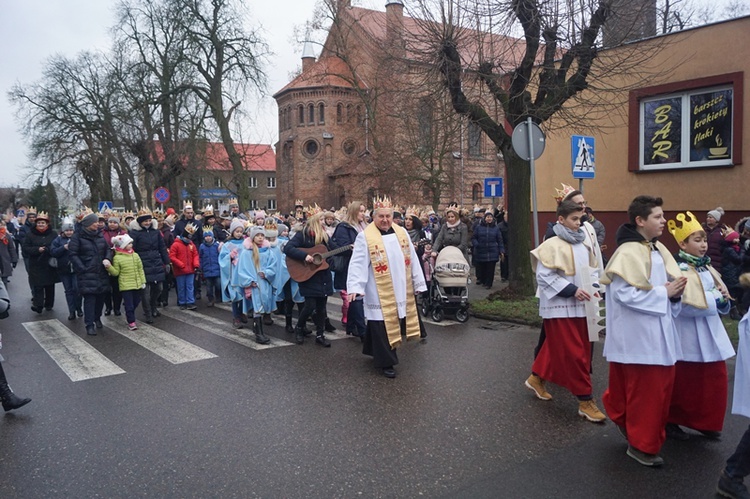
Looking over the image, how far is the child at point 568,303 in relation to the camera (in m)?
5.23

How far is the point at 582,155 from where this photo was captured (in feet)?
32.8

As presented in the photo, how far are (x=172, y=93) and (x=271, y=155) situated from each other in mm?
65755

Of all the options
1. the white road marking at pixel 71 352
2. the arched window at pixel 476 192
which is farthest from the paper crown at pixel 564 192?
the arched window at pixel 476 192

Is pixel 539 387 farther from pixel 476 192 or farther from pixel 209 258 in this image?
pixel 476 192

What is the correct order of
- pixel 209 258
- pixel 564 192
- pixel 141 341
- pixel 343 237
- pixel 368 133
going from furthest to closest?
pixel 368 133
pixel 209 258
pixel 141 341
pixel 343 237
pixel 564 192

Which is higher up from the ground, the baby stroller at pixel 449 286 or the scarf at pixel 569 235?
the scarf at pixel 569 235

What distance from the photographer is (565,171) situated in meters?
16.8

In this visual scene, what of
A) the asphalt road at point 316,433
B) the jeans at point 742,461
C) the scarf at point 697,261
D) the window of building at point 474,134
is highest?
the window of building at point 474,134

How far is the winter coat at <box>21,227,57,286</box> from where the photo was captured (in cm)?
1196

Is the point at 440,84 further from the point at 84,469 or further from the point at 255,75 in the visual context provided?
the point at 255,75

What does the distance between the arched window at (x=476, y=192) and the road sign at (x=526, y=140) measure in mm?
38880

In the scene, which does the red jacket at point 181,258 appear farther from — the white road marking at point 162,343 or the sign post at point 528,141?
the sign post at point 528,141

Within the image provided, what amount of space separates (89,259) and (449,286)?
5.96 meters

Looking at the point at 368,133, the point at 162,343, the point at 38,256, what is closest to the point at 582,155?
the point at 162,343
